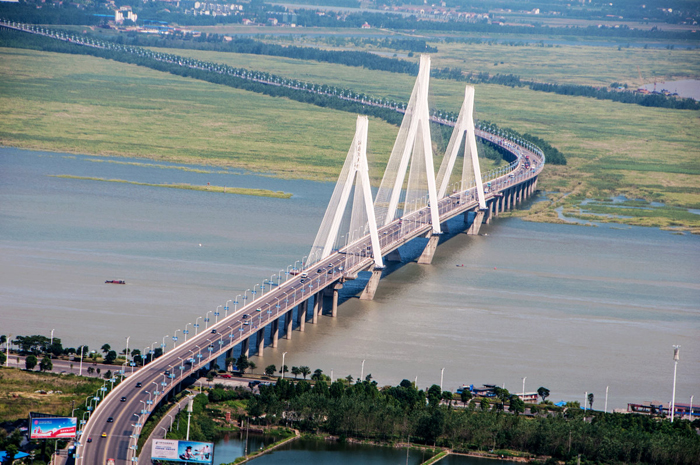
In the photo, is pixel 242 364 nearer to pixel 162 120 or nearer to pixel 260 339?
pixel 260 339

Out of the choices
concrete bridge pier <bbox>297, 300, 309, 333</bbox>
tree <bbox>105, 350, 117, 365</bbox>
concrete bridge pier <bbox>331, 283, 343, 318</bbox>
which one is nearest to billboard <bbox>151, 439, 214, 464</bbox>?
tree <bbox>105, 350, 117, 365</bbox>

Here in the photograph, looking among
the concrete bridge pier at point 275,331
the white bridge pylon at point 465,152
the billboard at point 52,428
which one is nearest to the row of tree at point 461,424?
the concrete bridge pier at point 275,331

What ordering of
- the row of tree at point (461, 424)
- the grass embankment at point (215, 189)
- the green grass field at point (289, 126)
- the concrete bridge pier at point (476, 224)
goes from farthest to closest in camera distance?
1. the green grass field at point (289, 126)
2. the grass embankment at point (215, 189)
3. the concrete bridge pier at point (476, 224)
4. the row of tree at point (461, 424)

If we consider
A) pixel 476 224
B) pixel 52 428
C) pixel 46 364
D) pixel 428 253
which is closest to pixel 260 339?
pixel 46 364

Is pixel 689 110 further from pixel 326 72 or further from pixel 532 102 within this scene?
pixel 326 72

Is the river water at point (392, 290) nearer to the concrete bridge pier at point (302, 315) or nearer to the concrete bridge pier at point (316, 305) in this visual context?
the concrete bridge pier at point (302, 315)

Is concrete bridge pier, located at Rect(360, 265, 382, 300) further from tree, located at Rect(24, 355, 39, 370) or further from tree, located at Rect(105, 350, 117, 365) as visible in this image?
tree, located at Rect(24, 355, 39, 370)
